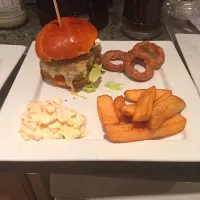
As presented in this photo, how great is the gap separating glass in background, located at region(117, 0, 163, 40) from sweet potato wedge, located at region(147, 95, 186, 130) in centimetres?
44

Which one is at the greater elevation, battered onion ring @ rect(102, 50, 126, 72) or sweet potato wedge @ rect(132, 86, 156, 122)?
sweet potato wedge @ rect(132, 86, 156, 122)

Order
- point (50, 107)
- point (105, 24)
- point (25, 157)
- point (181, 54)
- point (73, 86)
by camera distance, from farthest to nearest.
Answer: point (105, 24) → point (181, 54) → point (73, 86) → point (50, 107) → point (25, 157)

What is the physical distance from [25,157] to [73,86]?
1.02ft

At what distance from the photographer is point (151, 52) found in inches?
39.3

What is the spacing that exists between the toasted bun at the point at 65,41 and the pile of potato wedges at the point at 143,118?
164 mm

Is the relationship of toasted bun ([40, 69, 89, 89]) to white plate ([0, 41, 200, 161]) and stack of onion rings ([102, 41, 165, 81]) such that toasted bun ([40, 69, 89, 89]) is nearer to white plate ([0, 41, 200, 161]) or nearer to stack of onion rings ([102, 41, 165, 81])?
white plate ([0, 41, 200, 161])

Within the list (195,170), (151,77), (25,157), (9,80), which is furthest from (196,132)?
(9,80)

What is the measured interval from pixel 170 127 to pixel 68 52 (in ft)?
1.11

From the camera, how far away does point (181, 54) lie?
103 cm

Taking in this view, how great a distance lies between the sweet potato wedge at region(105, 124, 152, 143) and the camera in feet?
2.19

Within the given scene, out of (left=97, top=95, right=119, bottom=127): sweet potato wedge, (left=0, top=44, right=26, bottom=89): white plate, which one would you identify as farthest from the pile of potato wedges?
(left=0, top=44, right=26, bottom=89): white plate

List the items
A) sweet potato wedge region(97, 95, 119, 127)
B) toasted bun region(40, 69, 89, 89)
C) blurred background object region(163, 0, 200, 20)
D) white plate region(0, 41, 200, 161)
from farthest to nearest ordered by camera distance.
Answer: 1. blurred background object region(163, 0, 200, 20)
2. toasted bun region(40, 69, 89, 89)
3. sweet potato wedge region(97, 95, 119, 127)
4. white plate region(0, 41, 200, 161)

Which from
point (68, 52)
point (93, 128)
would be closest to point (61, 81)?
point (68, 52)

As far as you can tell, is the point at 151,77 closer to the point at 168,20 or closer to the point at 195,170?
the point at 195,170
